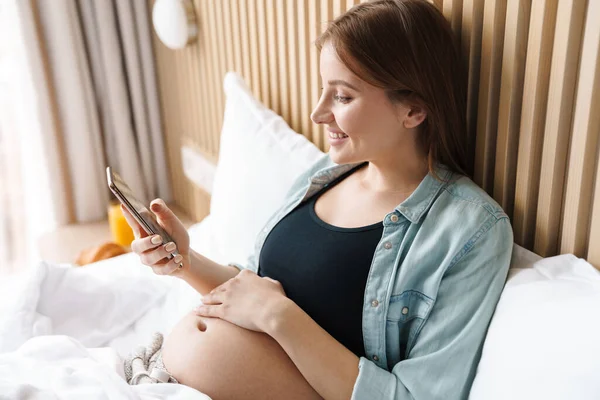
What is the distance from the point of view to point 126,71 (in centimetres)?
247

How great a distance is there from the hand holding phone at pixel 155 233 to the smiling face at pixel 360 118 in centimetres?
35

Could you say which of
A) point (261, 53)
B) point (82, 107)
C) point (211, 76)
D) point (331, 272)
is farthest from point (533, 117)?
point (82, 107)

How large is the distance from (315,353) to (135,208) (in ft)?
1.29

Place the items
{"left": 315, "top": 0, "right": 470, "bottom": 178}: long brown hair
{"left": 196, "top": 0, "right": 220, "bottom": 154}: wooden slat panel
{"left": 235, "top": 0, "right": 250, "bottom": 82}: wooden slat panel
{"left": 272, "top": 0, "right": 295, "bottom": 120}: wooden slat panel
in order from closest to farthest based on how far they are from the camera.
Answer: {"left": 315, "top": 0, "right": 470, "bottom": 178}: long brown hair → {"left": 272, "top": 0, "right": 295, "bottom": 120}: wooden slat panel → {"left": 235, "top": 0, "right": 250, "bottom": 82}: wooden slat panel → {"left": 196, "top": 0, "right": 220, "bottom": 154}: wooden slat panel

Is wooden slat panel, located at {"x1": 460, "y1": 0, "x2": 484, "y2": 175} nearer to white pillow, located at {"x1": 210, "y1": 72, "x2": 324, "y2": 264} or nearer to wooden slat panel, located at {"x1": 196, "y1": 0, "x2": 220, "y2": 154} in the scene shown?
white pillow, located at {"x1": 210, "y1": 72, "x2": 324, "y2": 264}

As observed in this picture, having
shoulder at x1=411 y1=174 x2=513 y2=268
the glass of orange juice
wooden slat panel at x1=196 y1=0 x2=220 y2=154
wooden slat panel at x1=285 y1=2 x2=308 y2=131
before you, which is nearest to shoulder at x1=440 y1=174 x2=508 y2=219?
shoulder at x1=411 y1=174 x2=513 y2=268

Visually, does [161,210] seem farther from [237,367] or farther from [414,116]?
[414,116]

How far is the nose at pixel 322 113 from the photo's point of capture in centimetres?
111

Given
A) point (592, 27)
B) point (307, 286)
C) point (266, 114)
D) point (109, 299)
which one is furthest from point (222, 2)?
point (592, 27)

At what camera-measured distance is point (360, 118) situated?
1.07 m

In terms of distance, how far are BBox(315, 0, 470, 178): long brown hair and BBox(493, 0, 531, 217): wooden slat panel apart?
0.08 meters

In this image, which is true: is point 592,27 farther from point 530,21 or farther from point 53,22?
point 53,22

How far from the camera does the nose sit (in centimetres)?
111

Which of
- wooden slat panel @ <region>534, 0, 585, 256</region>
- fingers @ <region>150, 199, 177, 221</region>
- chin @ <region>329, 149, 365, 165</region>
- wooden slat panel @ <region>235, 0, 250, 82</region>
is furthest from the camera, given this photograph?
wooden slat panel @ <region>235, 0, 250, 82</region>
